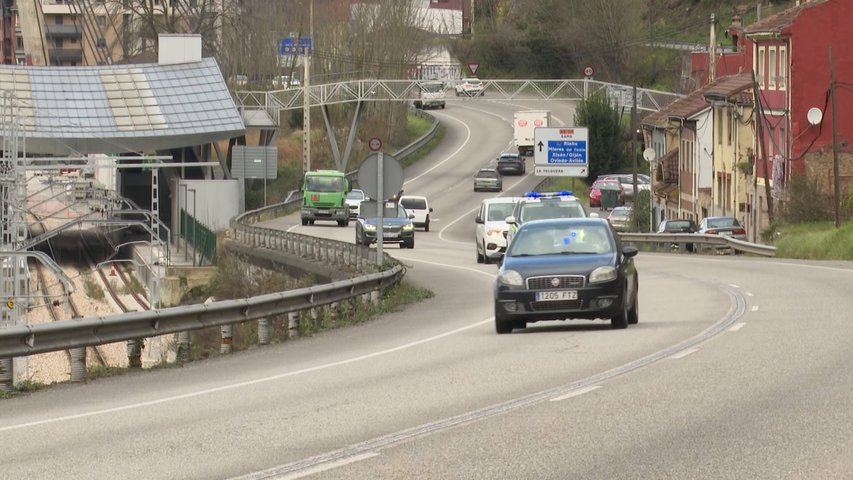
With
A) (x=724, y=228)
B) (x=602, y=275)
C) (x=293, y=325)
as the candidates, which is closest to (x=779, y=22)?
(x=724, y=228)

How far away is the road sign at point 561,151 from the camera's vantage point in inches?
2844

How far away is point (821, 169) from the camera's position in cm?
6041

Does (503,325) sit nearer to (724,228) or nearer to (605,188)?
(724,228)

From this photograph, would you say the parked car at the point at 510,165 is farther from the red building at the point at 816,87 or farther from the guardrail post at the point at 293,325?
the guardrail post at the point at 293,325

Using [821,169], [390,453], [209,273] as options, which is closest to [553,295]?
[390,453]

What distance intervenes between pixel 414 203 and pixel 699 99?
18222 millimetres

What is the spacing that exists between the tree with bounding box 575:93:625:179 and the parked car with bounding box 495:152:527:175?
14.5 feet

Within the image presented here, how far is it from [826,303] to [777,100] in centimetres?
4184

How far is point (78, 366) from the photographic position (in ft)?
53.3

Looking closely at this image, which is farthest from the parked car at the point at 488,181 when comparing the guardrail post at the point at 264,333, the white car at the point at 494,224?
the guardrail post at the point at 264,333

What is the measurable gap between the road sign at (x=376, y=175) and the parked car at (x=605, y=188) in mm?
60672

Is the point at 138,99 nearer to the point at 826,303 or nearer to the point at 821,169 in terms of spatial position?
the point at 821,169

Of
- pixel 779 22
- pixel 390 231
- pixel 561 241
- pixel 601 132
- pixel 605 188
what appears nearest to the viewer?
pixel 561 241

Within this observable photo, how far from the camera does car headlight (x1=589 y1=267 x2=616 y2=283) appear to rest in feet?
64.6
